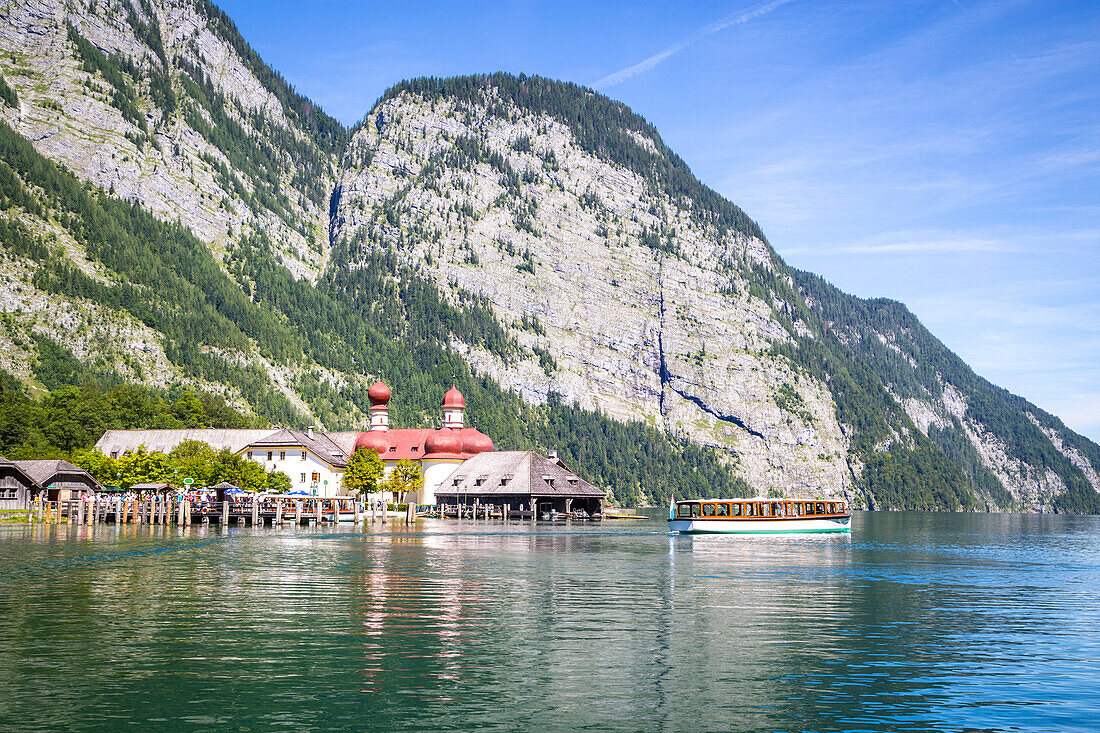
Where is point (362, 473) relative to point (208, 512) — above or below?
above

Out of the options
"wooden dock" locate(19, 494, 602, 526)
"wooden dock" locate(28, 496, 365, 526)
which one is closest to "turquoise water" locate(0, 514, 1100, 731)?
"wooden dock" locate(28, 496, 365, 526)

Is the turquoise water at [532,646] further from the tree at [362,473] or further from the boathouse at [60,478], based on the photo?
the tree at [362,473]

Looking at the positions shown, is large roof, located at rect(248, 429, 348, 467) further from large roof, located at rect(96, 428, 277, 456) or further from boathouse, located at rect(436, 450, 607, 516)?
boathouse, located at rect(436, 450, 607, 516)

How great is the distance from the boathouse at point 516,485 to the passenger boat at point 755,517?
43.2 meters

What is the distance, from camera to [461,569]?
70.2 metres

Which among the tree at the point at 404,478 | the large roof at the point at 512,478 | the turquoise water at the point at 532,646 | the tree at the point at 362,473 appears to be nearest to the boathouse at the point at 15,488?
the tree at the point at 362,473

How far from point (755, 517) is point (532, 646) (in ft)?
327

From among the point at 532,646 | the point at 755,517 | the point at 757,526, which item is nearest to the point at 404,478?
the point at 755,517

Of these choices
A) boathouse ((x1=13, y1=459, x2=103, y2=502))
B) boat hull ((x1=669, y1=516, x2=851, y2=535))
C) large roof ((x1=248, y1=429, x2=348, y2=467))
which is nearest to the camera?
boat hull ((x1=669, y1=516, x2=851, y2=535))

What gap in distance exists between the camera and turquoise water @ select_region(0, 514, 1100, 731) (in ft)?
90.4

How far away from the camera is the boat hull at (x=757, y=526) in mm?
130375

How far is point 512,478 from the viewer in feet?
576

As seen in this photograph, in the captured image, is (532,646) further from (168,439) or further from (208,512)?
(168,439)

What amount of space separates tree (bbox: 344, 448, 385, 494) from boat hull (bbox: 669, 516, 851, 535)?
57308 millimetres
